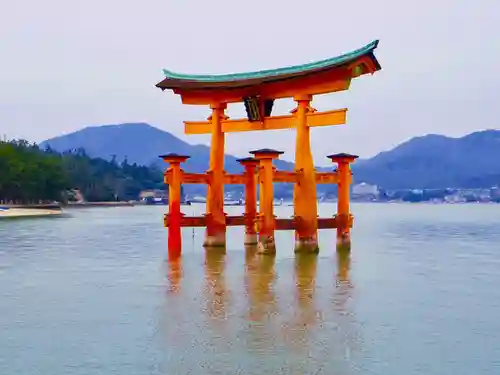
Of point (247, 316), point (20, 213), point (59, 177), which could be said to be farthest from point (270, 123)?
point (59, 177)

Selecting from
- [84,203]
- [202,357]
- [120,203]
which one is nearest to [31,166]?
[84,203]

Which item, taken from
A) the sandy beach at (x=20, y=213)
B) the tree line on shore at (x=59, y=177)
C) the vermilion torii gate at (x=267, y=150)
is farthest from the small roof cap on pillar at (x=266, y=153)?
the tree line on shore at (x=59, y=177)

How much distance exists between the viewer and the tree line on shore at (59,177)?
76.1 metres

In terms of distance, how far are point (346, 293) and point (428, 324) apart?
3.97 metres

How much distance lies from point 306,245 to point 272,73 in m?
6.18

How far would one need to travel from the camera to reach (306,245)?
79.7 ft

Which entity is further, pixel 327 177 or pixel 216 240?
pixel 216 240

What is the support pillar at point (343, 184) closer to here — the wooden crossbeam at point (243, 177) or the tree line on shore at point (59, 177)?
the wooden crossbeam at point (243, 177)

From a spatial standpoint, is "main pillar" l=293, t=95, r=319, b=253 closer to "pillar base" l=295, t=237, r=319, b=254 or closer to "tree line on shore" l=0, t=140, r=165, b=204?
"pillar base" l=295, t=237, r=319, b=254

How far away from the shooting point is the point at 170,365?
9.90 m

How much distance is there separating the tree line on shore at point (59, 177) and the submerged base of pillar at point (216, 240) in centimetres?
5159

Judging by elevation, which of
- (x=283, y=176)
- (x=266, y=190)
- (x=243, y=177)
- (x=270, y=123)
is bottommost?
(x=266, y=190)

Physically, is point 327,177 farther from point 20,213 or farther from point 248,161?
point 20,213

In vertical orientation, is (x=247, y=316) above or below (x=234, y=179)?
below
